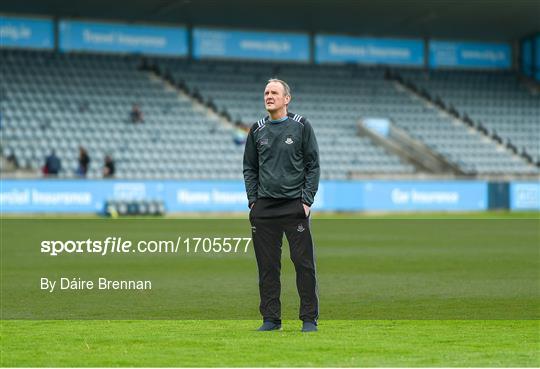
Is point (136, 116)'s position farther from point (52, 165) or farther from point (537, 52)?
point (537, 52)

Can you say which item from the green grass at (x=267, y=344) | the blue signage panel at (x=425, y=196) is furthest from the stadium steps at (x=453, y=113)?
the green grass at (x=267, y=344)

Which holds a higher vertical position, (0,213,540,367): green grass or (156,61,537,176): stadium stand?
(156,61,537,176): stadium stand

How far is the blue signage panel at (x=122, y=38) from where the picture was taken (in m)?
47.7

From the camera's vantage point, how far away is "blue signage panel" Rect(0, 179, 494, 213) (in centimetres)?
3709

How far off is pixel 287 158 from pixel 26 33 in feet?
130

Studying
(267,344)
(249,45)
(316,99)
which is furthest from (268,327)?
(249,45)

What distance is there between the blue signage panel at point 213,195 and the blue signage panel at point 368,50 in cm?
1260

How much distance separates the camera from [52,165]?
3741 cm

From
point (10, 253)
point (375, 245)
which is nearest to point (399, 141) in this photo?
point (375, 245)

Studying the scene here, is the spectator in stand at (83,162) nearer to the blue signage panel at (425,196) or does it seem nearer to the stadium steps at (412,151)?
the blue signage panel at (425,196)

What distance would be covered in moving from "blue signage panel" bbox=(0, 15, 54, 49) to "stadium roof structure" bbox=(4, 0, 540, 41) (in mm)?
494

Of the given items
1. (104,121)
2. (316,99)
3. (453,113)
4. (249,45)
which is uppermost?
(249,45)

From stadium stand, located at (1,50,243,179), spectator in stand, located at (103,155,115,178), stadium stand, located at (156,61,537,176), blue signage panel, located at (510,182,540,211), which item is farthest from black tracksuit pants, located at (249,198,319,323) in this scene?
blue signage panel, located at (510,182,540,211)

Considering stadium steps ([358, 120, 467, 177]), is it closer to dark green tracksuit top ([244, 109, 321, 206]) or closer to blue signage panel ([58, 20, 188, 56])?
blue signage panel ([58, 20, 188, 56])
